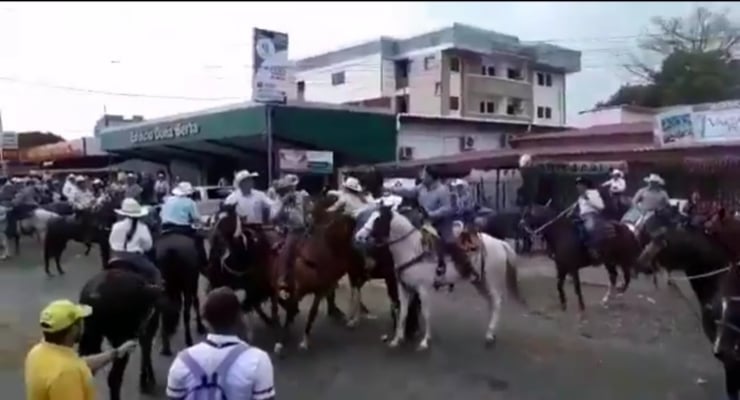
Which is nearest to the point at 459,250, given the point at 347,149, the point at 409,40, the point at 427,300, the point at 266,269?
the point at 427,300

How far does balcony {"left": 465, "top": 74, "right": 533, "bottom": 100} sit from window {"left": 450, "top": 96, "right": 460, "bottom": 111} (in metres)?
0.77

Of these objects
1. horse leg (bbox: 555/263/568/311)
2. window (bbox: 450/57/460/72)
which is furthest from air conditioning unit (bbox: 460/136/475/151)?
horse leg (bbox: 555/263/568/311)

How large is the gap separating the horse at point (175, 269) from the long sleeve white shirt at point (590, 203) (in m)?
6.63

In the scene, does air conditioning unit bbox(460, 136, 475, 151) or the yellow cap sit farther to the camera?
air conditioning unit bbox(460, 136, 475, 151)

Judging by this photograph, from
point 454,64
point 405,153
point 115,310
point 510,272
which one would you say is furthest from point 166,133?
point 115,310

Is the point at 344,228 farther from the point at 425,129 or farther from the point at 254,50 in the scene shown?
the point at 425,129

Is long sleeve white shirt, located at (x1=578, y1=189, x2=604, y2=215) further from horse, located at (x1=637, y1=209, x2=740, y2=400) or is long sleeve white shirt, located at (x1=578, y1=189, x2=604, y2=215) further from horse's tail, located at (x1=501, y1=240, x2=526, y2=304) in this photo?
horse, located at (x1=637, y1=209, x2=740, y2=400)

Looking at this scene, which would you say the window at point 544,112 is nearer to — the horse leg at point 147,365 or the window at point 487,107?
the window at point 487,107

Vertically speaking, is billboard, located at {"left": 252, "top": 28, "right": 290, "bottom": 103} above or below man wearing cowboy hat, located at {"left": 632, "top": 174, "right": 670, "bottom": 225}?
above

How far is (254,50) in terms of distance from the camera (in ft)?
67.7

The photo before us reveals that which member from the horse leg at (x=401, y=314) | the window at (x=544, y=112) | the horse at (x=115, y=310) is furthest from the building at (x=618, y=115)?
the horse at (x=115, y=310)

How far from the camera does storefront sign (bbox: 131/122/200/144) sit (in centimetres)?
2953

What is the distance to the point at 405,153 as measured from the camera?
95.8 ft

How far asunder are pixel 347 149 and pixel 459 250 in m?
17.0
